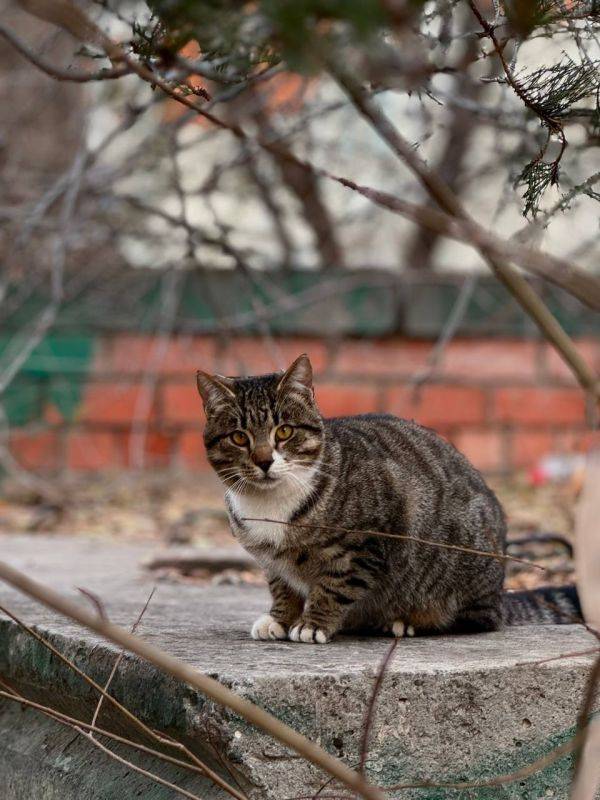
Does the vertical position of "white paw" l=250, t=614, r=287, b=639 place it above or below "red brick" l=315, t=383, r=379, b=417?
below

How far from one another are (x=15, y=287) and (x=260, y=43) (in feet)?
13.5

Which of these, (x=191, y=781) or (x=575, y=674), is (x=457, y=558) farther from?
(x=191, y=781)

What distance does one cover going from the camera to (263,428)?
85.6 inches

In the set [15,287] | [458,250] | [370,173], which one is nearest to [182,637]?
[15,287]

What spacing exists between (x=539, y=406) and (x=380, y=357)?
77 centimetres

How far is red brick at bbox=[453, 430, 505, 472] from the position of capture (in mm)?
→ 5227

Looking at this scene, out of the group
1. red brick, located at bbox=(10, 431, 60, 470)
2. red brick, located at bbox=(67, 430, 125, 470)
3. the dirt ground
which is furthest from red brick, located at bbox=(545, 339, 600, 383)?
red brick, located at bbox=(10, 431, 60, 470)

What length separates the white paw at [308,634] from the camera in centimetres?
199

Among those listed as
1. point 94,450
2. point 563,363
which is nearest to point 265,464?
point 94,450

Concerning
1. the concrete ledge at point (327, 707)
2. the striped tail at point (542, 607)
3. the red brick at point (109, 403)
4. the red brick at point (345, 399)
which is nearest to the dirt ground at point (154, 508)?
the red brick at point (109, 403)

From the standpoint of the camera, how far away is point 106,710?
5.94 feet

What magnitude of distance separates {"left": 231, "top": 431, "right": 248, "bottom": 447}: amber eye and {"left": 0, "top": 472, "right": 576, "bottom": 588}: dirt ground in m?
1.62

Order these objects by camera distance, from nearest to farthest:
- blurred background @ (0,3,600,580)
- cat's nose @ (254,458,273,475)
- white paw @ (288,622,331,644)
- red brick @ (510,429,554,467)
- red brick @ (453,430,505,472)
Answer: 1. white paw @ (288,622,331,644)
2. cat's nose @ (254,458,273,475)
3. blurred background @ (0,3,600,580)
4. red brick @ (453,430,505,472)
5. red brick @ (510,429,554,467)

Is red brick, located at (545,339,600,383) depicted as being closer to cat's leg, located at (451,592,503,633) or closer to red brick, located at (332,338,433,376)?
red brick, located at (332,338,433,376)
